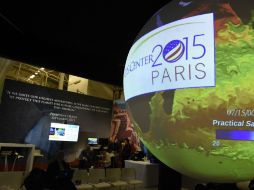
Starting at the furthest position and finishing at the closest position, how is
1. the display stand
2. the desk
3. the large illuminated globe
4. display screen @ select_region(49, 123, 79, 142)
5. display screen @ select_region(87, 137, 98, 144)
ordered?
display screen @ select_region(87, 137, 98, 144) < display screen @ select_region(49, 123, 79, 142) < the desk < the display stand < the large illuminated globe

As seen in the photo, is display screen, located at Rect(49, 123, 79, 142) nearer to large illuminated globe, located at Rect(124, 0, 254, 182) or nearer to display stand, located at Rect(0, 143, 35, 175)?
display stand, located at Rect(0, 143, 35, 175)

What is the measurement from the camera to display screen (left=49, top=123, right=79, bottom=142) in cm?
1012

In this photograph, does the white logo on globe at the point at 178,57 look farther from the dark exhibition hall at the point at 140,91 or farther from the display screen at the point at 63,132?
the display screen at the point at 63,132

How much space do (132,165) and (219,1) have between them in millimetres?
8504

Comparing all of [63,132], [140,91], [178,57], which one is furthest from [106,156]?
[178,57]

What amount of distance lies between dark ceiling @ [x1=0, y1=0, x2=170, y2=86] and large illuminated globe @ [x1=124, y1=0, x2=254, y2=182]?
2363 mm

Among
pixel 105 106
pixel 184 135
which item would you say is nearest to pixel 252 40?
pixel 184 135

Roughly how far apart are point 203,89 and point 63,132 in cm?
974

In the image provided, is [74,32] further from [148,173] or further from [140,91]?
[148,173]

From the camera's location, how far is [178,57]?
3.77ft

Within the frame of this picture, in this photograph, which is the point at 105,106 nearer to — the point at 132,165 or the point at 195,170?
the point at 132,165

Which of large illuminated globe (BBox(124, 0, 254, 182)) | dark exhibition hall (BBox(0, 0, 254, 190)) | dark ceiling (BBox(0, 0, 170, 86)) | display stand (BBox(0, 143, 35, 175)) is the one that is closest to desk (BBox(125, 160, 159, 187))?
dark exhibition hall (BBox(0, 0, 254, 190))

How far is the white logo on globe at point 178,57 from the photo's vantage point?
1.11 metres

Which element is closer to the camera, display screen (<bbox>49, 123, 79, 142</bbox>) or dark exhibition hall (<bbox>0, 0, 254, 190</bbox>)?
dark exhibition hall (<bbox>0, 0, 254, 190</bbox>)
